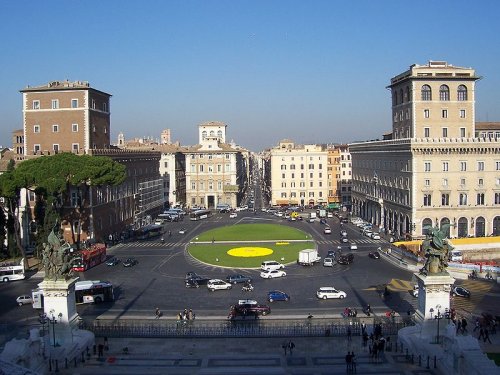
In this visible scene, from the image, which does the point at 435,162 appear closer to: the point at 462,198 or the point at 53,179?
the point at 462,198

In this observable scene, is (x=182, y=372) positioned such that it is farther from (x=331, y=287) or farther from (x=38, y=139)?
(x=38, y=139)

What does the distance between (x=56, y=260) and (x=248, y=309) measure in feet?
42.6

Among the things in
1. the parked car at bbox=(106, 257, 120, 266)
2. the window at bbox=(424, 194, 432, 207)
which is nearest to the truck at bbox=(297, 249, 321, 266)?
the parked car at bbox=(106, 257, 120, 266)

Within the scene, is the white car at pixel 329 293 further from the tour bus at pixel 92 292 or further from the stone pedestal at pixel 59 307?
the stone pedestal at pixel 59 307

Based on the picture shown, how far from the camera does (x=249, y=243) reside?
6462 centimetres

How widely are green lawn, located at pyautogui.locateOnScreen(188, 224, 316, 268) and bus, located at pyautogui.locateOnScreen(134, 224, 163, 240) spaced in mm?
6188

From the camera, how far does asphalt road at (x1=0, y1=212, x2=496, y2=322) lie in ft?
125

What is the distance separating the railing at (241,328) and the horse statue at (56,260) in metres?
4.84

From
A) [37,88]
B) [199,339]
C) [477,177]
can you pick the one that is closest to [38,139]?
[37,88]

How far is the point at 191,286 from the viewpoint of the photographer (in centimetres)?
4444

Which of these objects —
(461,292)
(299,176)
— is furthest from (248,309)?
(299,176)

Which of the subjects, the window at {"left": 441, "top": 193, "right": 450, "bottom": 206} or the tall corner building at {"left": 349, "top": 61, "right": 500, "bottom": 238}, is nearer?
the tall corner building at {"left": 349, "top": 61, "right": 500, "bottom": 238}

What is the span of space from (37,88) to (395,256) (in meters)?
44.2

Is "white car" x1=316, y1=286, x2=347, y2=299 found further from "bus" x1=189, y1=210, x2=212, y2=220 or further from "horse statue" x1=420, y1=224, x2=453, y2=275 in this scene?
"bus" x1=189, y1=210, x2=212, y2=220
